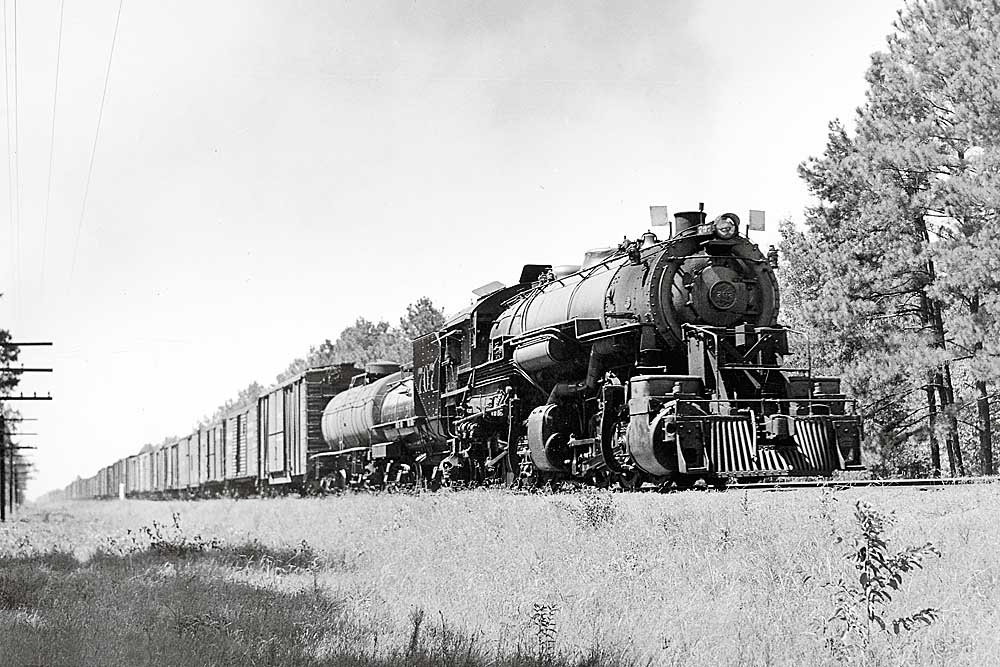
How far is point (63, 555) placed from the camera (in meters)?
14.9

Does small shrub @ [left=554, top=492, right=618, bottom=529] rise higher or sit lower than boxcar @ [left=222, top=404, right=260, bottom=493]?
lower

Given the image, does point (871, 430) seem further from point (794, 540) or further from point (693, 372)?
point (794, 540)

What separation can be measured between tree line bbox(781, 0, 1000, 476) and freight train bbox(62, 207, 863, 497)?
37.4 ft

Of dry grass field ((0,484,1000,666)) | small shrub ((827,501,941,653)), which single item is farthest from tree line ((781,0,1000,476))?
small shrub ((827,501,941,653))

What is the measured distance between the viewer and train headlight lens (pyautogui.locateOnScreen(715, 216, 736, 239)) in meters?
15.6

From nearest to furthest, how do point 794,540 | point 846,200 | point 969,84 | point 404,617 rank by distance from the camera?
point 404,617, point 794,540, point 969,84, point 846,200

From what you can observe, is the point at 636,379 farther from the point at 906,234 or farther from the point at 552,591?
the point at 906,234

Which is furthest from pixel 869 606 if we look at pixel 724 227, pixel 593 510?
pixel 724 227

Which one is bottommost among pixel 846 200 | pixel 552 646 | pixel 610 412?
pixel 552 646

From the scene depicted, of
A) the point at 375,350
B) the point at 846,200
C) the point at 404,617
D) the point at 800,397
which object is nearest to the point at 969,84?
the point at 846,200

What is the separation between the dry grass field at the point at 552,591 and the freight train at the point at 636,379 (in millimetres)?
1745

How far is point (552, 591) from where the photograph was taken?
9.56 metres

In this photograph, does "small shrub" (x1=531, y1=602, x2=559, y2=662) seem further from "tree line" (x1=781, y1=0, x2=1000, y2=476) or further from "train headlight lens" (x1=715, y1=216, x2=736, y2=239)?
"tree line" (x1=781, y1=0, x2=1000, y2=476)

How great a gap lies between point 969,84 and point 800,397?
1310 cm
